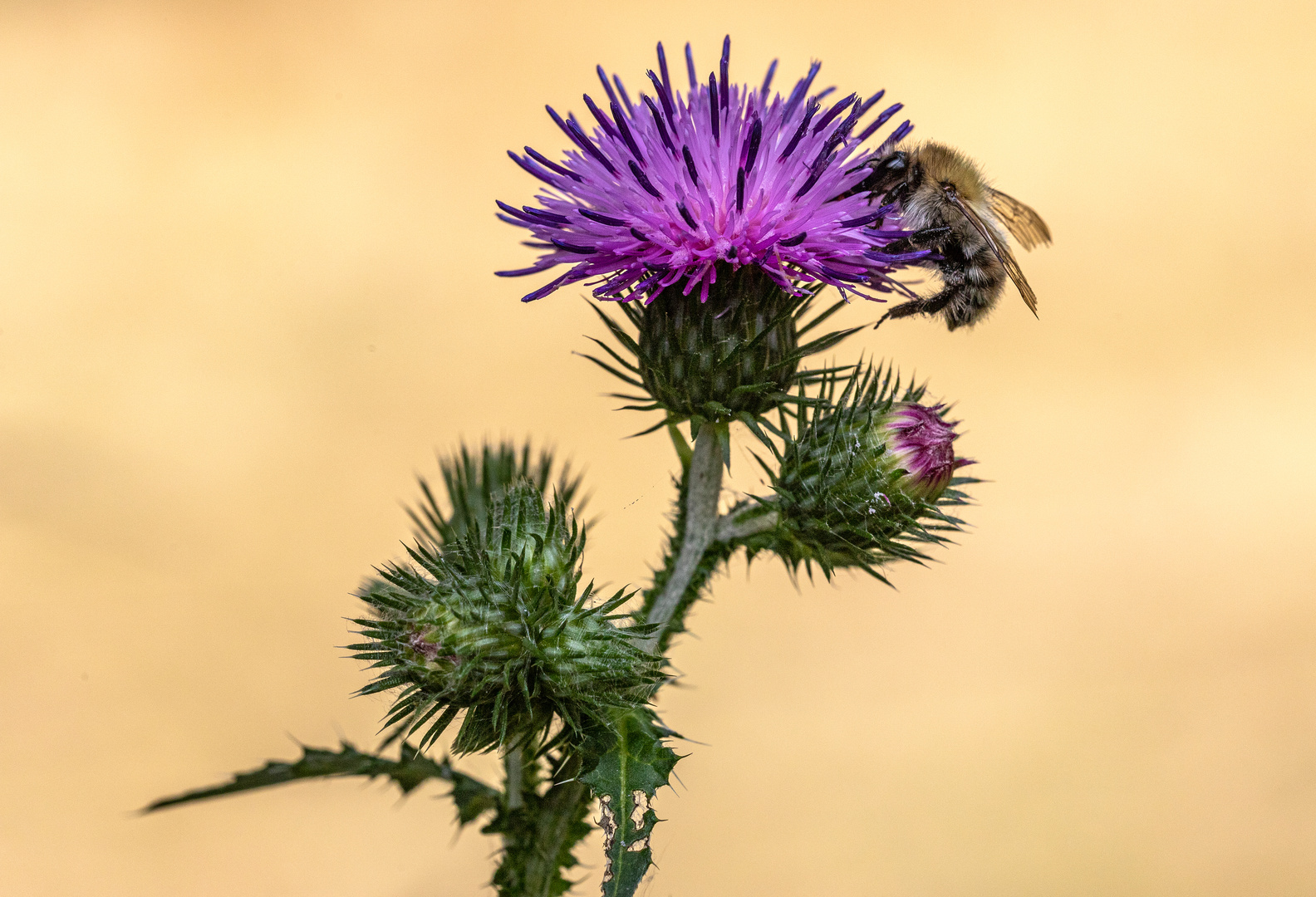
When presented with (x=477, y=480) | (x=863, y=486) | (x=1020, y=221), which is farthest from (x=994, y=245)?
(x=477, y=480)

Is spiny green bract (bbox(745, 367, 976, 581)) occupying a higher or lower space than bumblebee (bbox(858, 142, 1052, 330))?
lower

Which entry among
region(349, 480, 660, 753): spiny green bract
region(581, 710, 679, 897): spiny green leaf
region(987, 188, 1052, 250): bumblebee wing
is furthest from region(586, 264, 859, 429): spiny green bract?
region(987, 188, 1052, 250): bumblebee wing

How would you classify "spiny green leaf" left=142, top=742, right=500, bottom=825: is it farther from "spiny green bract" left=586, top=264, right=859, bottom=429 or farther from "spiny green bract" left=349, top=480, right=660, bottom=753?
"spiny green bract" left=586, top=264, right=859, bottom=429

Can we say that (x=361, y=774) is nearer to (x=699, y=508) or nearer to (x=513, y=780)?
(x=513, y=780)

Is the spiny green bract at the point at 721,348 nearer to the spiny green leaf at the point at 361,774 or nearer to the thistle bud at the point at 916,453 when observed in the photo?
the thistle bud at the point at 916,453

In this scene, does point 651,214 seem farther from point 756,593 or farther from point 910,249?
point 756,593

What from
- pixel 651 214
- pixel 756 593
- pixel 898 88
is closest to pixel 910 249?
pixel 651 214
